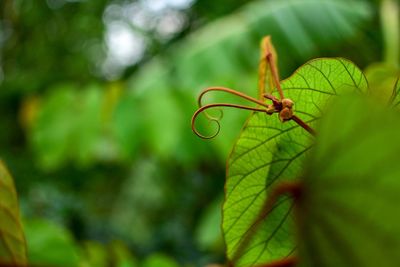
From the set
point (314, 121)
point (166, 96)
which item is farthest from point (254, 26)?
point (314, 121)

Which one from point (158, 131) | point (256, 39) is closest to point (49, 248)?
point (158, 131)

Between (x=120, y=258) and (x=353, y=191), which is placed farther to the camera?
(x=120, y=258)

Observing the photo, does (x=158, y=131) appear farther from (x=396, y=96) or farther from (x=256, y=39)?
(x=396, y=96)

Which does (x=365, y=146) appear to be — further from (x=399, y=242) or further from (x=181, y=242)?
Answer: (x=181, y=242)

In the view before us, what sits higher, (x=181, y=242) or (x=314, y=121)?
(x=314, y=121)

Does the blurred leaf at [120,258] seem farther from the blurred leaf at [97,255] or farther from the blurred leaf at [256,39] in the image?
the blurred leaf at [256,39]
